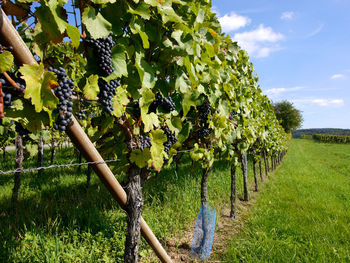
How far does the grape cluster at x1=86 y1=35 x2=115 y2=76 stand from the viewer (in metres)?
1.37

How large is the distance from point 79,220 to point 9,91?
3.19 meters

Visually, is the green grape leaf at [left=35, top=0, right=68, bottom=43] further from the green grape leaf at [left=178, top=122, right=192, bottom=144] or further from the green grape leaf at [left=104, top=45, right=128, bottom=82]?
the green grape leaf at [left=178, top=122, right=192, bottom=144]

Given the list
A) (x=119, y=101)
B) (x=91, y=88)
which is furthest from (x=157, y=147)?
(x=91, y=88)

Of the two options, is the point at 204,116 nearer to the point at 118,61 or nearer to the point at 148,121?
the point at 148,121

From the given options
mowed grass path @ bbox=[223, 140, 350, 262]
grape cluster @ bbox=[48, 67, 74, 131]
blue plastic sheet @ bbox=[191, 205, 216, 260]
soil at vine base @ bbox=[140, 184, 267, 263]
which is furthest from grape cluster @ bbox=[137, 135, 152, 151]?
mowed grass path @ bbox=[223, 140, 350, 262]

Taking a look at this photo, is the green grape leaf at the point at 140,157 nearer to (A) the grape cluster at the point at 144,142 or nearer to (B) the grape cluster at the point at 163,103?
(A) the grape cluster at the point at 144,142

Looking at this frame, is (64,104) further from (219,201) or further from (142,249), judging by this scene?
(219,201)

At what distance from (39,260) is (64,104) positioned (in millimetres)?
2330

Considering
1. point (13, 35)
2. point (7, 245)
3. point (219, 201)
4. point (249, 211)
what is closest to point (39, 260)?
point (7, 245)

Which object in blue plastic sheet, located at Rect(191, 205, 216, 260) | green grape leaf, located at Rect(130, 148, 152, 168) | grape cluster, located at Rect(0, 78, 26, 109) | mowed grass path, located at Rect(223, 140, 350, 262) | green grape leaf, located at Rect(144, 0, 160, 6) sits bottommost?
mowed grass path, located at Rect(223, 140, 350, 262)

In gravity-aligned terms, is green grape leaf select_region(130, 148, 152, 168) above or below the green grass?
above

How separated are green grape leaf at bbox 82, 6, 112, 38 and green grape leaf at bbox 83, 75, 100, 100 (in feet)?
0.79

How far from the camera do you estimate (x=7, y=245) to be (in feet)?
9.37

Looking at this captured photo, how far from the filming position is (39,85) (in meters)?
1.05
